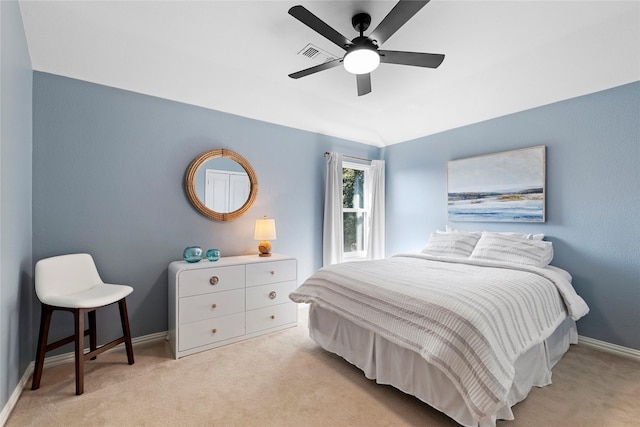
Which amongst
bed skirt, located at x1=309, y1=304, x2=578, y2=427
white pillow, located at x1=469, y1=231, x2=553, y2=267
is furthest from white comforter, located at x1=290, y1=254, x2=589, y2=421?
white pillow, located at x1=469, y1=231, x2=553, y2=267

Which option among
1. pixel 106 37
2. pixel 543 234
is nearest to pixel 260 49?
pixel 106 37

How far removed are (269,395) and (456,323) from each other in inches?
51.8

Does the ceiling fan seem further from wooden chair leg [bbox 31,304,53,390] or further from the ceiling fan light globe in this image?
wooden chair leg [bbox 31,304,53,390]

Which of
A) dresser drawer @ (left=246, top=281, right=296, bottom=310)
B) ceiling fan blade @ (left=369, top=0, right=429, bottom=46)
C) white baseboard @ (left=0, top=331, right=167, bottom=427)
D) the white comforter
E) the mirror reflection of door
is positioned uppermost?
ceiling fan blade @ (left=369, top=0, right=429, bottom=46)

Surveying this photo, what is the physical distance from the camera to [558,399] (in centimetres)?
193

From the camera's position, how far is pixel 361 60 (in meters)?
1.96

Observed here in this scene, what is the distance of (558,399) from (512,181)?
7.08 feet

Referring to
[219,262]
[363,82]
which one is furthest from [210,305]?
[363,82]

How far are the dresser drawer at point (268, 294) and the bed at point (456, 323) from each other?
436 millimetres

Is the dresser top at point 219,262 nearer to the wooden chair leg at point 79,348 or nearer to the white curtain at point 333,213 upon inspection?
the wooden chair leg at point 79,348

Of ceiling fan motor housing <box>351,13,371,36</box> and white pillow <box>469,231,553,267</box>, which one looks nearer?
ceiling fan motor housing <box>351,13,371,36</box>

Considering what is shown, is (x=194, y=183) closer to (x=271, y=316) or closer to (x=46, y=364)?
(x=271, y=316)

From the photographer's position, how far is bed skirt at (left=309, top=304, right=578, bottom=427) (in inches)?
66.3

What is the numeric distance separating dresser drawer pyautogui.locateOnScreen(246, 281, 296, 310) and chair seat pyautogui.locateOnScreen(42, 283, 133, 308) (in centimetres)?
106
